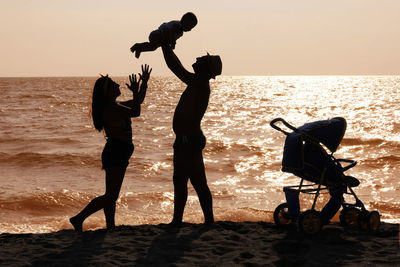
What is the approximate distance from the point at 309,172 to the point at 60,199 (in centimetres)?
678

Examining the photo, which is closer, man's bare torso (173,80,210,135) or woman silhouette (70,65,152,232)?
woman silhouette (70,65,152,232)

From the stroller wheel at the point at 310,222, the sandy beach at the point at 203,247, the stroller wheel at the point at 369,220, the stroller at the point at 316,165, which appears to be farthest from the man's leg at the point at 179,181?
the stroller wheel at the point at 369,220

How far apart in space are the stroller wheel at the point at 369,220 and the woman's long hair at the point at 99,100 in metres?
3.12

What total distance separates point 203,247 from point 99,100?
1.89m

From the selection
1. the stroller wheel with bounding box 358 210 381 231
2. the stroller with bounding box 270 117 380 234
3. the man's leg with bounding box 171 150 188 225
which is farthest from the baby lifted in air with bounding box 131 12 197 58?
the stroller wheel with bounding box 358 210 381 231

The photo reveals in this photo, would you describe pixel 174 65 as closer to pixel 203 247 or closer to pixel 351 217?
pixel 203 247

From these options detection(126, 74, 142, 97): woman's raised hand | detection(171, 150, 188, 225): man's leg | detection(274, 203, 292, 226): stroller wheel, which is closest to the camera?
detection(126, 74, 142, 97): woman's raised hand

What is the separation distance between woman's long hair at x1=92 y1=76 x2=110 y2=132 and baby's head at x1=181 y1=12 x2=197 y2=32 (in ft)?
3.36

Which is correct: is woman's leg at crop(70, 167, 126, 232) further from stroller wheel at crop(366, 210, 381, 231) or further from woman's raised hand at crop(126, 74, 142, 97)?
stroller wheel at crop(366, 210, 381, 231)

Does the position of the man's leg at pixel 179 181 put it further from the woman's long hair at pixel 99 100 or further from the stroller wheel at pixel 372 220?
the stroller wheel at pixel 372 220

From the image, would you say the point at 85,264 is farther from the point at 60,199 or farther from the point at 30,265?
the point at 60,199

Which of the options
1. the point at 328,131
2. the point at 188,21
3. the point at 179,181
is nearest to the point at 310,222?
the point at 328,131

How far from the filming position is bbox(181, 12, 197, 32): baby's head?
16.9 feet

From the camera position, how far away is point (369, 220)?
538 cm
